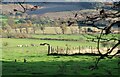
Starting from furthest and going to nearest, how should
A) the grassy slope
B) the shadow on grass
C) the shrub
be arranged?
1. the shrub
2. the grassy slope
3. the shadow on grass

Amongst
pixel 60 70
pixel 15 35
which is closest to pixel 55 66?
pixel 60 70

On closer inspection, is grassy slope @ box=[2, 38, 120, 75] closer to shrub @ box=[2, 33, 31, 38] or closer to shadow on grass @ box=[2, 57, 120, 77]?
shadow on grass @ box=[2, 57, 120, 77]

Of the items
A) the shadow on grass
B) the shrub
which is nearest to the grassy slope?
the shadow on grass

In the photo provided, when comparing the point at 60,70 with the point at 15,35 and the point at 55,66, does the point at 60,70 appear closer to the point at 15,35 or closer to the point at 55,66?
the point at 55,66

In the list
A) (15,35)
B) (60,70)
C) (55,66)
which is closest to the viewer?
(60,70)

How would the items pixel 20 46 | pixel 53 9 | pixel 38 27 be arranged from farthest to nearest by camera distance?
pixel 53 9 → pixel 38 27 → pixel 20 46

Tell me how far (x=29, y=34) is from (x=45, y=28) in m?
6.34

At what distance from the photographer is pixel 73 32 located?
84.6 meters

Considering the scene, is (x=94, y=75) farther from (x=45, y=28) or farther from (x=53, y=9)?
(x=53, y=9)

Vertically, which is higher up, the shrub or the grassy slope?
the grassy slope

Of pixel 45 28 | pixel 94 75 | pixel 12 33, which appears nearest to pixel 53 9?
pixel 45 28

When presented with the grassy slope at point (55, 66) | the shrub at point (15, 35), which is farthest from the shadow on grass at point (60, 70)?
the shrub at point (15, 35)

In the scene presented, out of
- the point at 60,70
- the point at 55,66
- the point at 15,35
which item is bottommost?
the point at 15,35

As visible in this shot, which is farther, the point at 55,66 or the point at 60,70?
the point at 55,66
